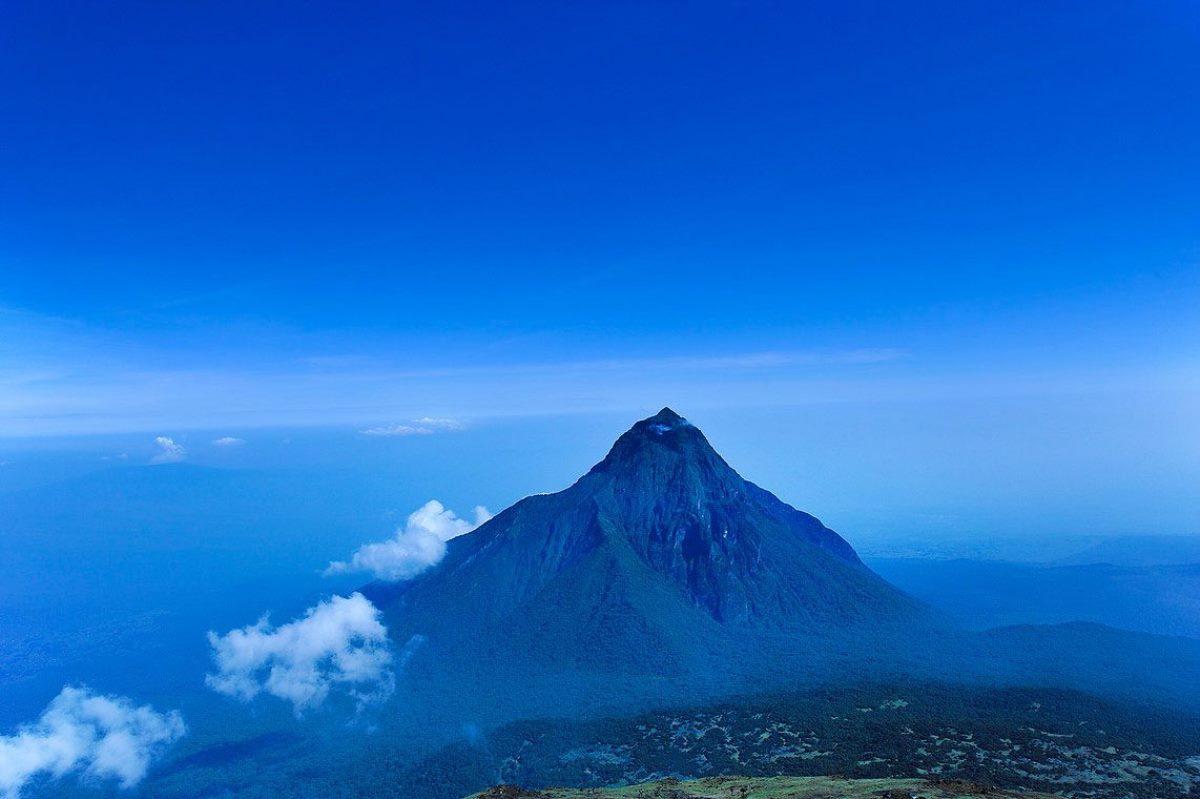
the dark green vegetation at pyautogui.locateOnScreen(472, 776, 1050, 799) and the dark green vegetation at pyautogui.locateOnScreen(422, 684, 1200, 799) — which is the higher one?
the dark green vegetation at pyautogui.locateOnScreen(472, 776, 1050, 799)

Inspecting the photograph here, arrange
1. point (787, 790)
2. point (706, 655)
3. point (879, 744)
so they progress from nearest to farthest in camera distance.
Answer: point (787, 790), point (879, 744), point (706, 655)

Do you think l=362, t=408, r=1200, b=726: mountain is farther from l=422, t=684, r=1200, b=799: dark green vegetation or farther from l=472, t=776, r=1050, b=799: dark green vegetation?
l=472, t=776, r=1050, b=799: dark green vegetation

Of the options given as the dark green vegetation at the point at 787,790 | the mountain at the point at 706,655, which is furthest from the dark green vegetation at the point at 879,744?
the dark green vegetation at the point at 787,790

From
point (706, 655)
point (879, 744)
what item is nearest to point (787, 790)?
point (879, 744)

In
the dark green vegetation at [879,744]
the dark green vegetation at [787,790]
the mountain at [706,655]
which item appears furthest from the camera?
the mountain at [706,655]

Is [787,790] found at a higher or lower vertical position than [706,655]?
higher

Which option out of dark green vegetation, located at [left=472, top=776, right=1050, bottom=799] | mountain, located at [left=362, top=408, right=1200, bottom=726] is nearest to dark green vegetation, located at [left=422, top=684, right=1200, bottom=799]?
mountain, located at [left=362, top=408, right=1200, bottom=726]

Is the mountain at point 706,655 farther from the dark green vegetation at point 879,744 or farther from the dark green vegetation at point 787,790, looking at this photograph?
the dark green vegetation at point 787,790

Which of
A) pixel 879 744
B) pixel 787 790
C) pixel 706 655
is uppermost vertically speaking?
pixel 787 790

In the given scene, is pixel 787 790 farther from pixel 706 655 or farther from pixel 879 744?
pixel 706 655

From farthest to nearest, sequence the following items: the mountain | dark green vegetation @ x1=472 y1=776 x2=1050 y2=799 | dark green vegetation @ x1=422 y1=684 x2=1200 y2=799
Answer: the mountain < dark green vegetation @ x1=422 y1=684 x2=1200 y2=799 < dark green vegetation @ x1=472 y1=776 x2=1050 y2=799
